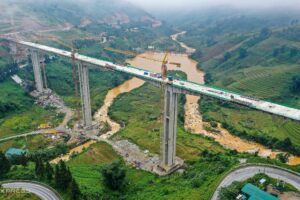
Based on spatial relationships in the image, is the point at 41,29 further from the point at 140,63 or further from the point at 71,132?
the point at 71,132

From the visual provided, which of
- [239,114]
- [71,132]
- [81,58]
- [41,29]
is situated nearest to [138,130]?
[71,132]

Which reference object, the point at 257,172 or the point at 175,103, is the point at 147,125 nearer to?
the point at 175,103

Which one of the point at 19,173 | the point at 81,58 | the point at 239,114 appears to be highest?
the point at 81,58

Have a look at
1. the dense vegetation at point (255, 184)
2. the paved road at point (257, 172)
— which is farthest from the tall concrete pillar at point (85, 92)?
the dense vegetation at point (255, 184)

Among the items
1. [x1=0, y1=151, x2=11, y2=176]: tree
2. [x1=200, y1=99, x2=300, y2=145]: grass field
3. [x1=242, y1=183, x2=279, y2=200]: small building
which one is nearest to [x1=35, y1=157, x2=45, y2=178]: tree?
[x1=0, y1=151, x2=11, y2=176]: tree

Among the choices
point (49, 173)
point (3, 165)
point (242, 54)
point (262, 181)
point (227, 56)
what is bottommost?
point (227, 56)

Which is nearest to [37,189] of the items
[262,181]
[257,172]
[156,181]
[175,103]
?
[156,181]

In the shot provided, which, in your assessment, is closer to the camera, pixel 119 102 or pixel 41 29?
pixel 119 102
